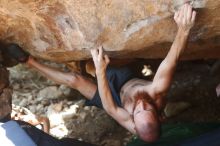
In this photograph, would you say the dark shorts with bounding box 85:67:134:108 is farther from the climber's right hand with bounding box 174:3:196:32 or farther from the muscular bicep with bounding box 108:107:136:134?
the climber's right hand with bounding box 174:3:196:32

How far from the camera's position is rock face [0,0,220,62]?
2.34 meters

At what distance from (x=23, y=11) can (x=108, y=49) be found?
573 mm

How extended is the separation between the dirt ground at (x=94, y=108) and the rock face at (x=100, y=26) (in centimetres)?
79

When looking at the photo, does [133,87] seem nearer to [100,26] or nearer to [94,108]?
[100,26]

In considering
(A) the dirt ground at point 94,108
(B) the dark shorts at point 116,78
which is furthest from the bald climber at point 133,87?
(A) the dirt ground at point 94,108

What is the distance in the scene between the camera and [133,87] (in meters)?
2.91

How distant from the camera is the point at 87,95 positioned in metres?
3.16

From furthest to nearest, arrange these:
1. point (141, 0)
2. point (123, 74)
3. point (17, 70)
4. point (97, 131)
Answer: point (17, 70) → point (97, 131) → point (123, 74) → point (141, 0)

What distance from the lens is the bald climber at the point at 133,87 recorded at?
7.91 ft

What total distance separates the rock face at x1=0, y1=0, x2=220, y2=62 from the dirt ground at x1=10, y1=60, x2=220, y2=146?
0.79 meters

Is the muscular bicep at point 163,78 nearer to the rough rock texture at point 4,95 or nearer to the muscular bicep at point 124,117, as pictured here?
the muscular bicep at point 124,117

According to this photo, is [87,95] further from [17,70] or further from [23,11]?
[17,70]

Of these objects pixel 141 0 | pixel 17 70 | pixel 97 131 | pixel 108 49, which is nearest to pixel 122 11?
pixel 141 0

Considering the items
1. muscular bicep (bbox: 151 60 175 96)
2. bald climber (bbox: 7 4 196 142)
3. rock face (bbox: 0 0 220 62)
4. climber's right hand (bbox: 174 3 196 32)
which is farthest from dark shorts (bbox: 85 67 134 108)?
climber's right hand (bbox: 174 3 196 32)
